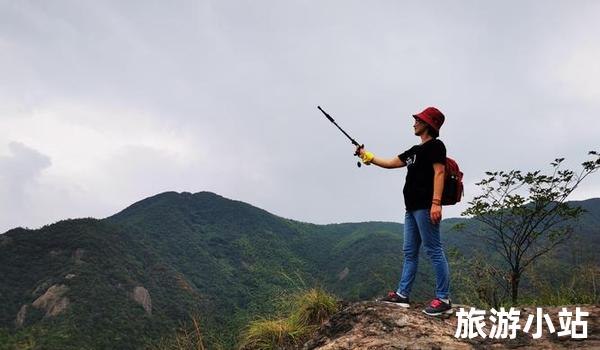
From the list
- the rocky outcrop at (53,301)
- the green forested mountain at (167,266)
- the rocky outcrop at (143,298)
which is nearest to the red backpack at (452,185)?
the green forested mountain at (167,266)

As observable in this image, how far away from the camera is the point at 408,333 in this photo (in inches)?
167

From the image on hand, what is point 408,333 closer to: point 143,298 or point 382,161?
point 382,161

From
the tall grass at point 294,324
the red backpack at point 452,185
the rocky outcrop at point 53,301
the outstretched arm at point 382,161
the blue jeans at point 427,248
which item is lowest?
the rocky outcrop at point 53,301

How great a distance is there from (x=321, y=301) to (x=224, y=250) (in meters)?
109

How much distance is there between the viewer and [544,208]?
11.9 meters

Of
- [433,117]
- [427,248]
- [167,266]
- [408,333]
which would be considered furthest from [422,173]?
[167,266]

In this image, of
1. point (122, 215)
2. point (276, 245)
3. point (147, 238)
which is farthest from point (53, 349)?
point (122, 215)

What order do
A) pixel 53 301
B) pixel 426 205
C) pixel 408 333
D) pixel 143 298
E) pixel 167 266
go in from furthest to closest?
pixel 167 266 → pixel 143 298 → pixel 53 301 → pixel 426 205 → pixel 408 333

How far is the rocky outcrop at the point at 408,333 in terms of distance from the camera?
405 centimetres

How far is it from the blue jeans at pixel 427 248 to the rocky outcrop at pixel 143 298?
218 ft

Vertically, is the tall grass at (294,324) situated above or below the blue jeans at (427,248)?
below

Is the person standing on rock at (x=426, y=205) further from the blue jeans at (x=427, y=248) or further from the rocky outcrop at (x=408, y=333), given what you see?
the rocky outcrop at (x=408, y=333)

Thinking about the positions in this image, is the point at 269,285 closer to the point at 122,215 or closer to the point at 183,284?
the point at 183,284

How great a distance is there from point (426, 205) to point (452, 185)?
34 cm
